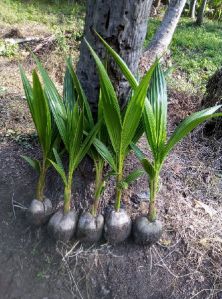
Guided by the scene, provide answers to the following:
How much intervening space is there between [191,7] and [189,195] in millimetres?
7433

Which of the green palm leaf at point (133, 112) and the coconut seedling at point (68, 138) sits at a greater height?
the green palm leaf at point (133, 112)

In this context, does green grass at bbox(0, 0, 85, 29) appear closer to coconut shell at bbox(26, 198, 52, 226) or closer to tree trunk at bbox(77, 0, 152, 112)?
tree trunk at bbox(77, 0, 152, 112)

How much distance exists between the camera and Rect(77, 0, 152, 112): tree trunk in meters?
1.79

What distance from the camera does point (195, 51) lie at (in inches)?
226

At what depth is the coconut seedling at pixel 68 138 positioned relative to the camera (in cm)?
172

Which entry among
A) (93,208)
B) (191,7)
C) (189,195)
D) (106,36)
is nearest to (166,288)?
(93,208)

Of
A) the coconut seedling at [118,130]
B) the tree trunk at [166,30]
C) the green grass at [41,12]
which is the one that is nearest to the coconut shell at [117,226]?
the coconut seedling at [118,130]

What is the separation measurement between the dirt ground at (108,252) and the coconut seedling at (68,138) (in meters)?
0.14

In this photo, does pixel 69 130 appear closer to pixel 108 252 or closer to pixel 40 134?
pixel 40 134

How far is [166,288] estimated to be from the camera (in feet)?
6.25

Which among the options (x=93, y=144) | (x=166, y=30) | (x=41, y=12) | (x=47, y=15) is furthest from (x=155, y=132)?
(x=41, y=12)

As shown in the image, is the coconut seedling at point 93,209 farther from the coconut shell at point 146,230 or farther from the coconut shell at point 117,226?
the coconut shell at point 146,230

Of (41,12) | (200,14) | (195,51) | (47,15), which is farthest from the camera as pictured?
(200,14)

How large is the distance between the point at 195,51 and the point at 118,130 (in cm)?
448
